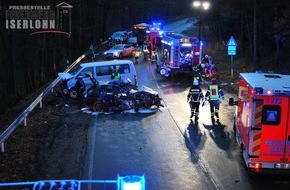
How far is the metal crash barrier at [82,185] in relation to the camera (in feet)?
25.7

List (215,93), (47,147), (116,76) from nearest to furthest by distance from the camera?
(47,147)
(215,93)
(116,76)

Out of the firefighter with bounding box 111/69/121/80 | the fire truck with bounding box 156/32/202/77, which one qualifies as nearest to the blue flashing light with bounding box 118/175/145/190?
the firefighter with bounding box 111/69/121/80

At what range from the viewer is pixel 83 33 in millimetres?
64125

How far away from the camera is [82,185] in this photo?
446 inches

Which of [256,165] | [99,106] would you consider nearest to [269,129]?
[256,165]

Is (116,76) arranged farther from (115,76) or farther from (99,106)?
(99,106)

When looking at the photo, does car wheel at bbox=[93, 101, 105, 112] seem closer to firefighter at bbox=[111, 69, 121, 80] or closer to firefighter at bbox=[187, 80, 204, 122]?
firefighter at bbox=[187, 80, 204, 122]

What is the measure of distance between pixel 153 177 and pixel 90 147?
3.65 meters

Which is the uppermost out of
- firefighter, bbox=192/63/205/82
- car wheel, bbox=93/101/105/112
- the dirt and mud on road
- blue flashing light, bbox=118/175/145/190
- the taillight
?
blue flashing light, bbox=118/175/145/190

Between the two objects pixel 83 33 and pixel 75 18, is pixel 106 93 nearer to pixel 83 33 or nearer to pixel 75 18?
pixel 75 18

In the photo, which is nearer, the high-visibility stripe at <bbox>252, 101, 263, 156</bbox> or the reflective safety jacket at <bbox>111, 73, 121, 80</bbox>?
the high-visibility stripe at <bbox>252, 101, 263, 156</bbox>

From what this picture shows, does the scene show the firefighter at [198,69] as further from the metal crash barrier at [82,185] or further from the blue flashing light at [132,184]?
the blue flashing light at [132,184]

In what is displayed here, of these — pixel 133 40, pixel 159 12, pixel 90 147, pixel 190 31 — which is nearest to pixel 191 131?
pixel 90 147

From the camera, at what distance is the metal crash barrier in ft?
25.7
